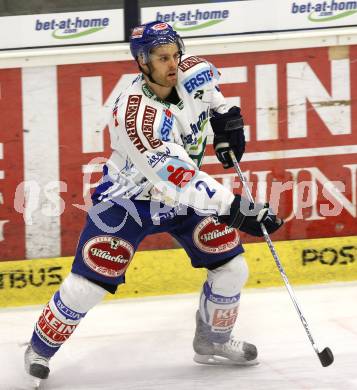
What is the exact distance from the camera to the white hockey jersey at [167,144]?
12.4 feet

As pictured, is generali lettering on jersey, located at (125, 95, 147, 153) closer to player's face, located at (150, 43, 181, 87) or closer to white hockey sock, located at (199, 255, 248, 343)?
player's face, located at (150, 43, 181, 87)

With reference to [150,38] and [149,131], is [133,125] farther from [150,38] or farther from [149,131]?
[150,38]

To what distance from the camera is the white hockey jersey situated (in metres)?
3.79

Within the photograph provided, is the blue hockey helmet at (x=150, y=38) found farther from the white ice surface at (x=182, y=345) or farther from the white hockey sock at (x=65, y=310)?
the white ice surface at (x=182, y=345)

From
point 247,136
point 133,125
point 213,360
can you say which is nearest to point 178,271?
point 247,136

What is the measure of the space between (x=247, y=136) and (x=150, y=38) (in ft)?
4.99

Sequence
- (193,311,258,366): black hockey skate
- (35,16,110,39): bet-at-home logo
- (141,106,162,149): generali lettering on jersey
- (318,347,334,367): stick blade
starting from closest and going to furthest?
1. (141,106,162,149): generali lettering on jersey
2. (318,347,334,367): stick blade
3. (193,311,258,366): black hockey skate
4. (35,16,110,39): bet-at-home logo

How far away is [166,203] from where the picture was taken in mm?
3996

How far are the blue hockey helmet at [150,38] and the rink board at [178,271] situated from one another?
1547mm

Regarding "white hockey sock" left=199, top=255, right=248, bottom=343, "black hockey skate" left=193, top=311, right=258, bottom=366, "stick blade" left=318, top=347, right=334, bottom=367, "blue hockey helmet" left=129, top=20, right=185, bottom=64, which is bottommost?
"black hockey skate" left=193, top=311, right=258, bottom=366

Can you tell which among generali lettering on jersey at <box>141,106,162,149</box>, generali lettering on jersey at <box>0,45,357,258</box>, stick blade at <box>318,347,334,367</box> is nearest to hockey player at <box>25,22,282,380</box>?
generali lettering on jersey at <box>141,106,162,149</box>

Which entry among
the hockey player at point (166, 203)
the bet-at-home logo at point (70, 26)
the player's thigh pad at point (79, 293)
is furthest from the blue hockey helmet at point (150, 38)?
the bet-at-home logo at point (70, 26)

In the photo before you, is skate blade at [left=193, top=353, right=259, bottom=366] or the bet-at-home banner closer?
skate blade at [left=193, top=353, right=259, bottom=366]

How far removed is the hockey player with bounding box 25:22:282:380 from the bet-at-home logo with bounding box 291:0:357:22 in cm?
121
